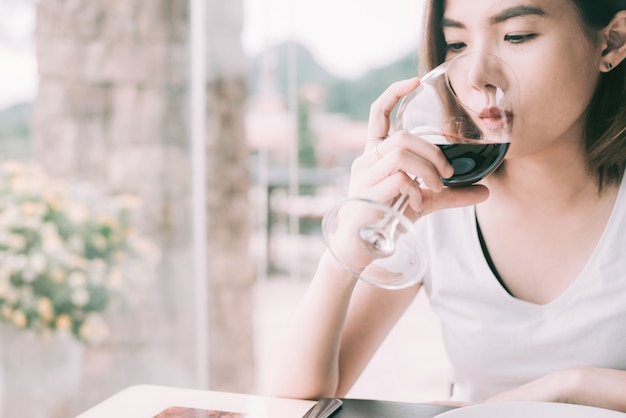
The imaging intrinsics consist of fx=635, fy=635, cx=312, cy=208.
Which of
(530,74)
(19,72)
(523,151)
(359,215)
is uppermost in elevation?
(19,72)

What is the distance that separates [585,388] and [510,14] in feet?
2.08

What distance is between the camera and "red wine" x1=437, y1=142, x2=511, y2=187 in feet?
3.06

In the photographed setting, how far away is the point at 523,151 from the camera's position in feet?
3.89

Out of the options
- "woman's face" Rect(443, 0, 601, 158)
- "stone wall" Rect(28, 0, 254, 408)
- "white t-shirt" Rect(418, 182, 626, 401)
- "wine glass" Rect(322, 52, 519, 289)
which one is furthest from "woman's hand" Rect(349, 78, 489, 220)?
"stone wall" Rect(28, 0, 254, 408)

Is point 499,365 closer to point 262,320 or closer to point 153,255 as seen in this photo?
point 153,255

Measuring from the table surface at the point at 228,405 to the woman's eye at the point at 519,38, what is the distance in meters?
0.64

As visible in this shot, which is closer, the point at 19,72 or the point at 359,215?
the point at 359,215

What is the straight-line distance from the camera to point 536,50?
116 cm

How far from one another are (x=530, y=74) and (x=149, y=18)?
2.00 m

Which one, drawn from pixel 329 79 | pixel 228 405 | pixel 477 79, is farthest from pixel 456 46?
pixel 329 79

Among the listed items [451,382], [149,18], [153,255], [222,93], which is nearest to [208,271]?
[153,255]

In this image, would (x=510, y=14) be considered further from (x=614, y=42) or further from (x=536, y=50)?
(x=614, y=42)

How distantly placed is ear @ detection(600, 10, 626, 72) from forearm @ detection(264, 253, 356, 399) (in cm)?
71

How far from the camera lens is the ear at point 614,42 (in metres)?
1.28
